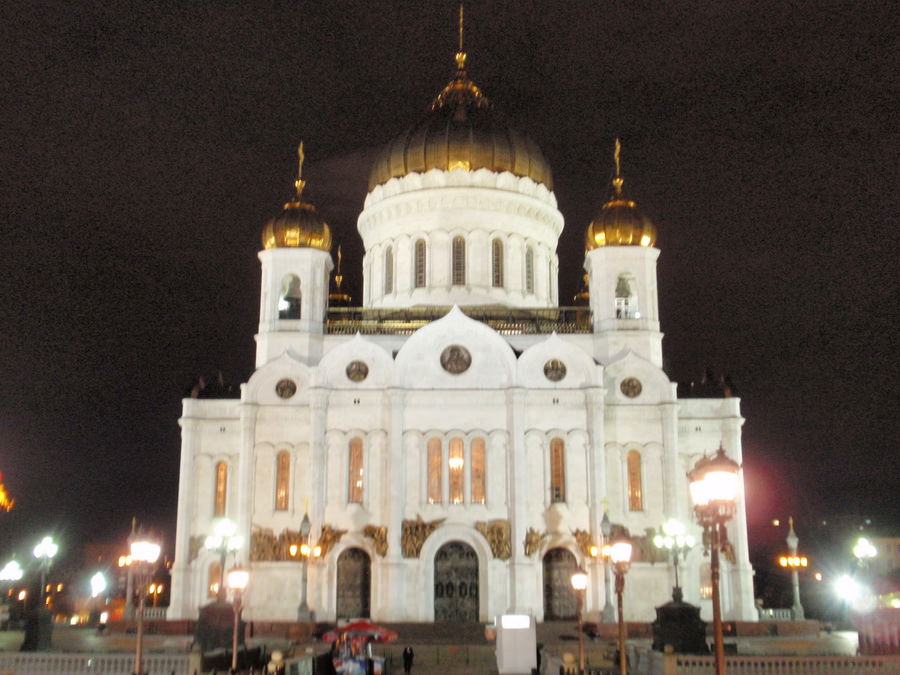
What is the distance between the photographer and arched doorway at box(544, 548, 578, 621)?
125 ft

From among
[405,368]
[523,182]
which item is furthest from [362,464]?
[523,182]

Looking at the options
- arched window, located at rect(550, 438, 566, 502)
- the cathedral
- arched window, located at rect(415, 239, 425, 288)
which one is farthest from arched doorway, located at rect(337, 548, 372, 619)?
arched window, located at rect(415, 239, 425, 288)

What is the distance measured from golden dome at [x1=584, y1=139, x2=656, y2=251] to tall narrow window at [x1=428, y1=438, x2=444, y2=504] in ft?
34.9

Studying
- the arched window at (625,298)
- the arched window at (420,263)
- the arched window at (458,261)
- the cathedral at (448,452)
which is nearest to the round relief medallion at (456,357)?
the cathedral at (448,452)

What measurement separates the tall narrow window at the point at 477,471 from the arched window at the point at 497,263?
28.4ft

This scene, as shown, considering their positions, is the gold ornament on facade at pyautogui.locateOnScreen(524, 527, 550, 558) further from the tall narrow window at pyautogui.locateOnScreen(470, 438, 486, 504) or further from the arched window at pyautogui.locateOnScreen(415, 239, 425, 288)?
the arched window at pyautogui.locateOnScreen(415, 239, 425, 288)

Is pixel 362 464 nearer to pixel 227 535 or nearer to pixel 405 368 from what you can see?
pixel 405 368

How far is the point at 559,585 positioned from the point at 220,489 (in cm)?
1361

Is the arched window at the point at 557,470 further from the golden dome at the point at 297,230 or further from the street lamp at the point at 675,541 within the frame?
the golden dome at the point at 297,230

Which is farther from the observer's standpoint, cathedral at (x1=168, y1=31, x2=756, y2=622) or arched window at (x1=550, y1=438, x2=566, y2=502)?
arched window at (x1=550, y1=438, x2=566, y2=502)

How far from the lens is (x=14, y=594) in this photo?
2359 inches

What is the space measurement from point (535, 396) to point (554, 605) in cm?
780

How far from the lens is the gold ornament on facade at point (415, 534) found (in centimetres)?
3819

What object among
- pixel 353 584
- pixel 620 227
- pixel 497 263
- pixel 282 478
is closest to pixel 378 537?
pixel 353 584
